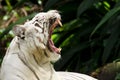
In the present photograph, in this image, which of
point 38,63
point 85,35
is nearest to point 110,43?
point 85,35

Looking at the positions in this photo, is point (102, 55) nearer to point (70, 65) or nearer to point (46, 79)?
point (70, 65)

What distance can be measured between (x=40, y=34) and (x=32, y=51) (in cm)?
10

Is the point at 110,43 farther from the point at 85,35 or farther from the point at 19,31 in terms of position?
the point at 19,31

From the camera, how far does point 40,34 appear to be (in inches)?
107

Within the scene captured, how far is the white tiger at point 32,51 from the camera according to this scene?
→ 8.86ft

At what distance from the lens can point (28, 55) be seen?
108 inches

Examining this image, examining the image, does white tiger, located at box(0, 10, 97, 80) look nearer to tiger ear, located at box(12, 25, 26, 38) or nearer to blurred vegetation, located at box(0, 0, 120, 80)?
tiger ear, located at box(12, 25, 26, 38)

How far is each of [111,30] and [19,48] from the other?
2710 millimetres

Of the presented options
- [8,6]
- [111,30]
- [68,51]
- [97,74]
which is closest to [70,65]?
[68,51]

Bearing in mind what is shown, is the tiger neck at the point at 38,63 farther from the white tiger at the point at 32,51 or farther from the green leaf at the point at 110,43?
the green leaf at the point at 110,43

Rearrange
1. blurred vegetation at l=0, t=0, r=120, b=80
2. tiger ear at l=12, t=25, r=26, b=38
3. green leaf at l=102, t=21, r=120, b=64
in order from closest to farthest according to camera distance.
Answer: tiger ear at l=12, t=25, r=26, b=38 → green leaf at l=102, t=21, r=120, b=64 → blurred vegetation at l=0, t=0, r=120, b=80

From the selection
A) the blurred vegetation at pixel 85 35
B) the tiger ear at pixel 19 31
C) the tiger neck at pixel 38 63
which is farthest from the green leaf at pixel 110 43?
the tiger ear at pixel 19 31

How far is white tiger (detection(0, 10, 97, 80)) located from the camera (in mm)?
2701

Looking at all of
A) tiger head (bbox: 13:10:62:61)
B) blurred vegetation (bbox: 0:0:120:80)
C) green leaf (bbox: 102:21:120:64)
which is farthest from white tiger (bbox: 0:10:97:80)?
green leaf (bbox: 102:21:120:64)
